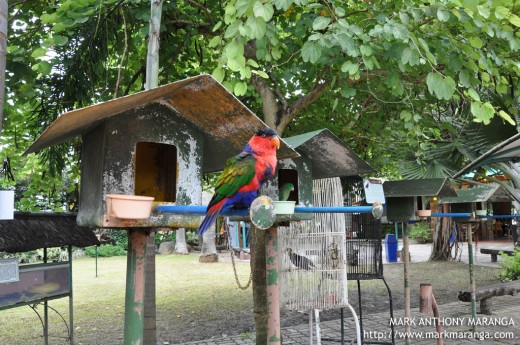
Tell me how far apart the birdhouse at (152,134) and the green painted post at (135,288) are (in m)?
0.17

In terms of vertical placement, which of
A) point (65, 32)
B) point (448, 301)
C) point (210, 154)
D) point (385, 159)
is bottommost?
point (448, 301)

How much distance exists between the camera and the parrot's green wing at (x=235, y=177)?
2.33 m

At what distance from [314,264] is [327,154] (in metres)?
1.27

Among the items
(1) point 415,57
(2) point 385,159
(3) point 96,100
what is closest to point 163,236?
(2) point 385,159

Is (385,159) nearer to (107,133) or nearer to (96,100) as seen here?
(96,100)

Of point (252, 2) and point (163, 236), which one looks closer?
point (252, 2)

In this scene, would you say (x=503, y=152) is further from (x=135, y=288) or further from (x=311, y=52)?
(x=135, y=288)

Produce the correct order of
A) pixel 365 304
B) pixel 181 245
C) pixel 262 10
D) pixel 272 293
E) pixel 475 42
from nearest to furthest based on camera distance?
pixel 262 10 < pixel 272 293 < pixel 475 42 < pixel 365 304 < pixel 181 245

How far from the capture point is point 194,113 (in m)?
2.75

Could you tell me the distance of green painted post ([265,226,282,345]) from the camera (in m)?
2.98

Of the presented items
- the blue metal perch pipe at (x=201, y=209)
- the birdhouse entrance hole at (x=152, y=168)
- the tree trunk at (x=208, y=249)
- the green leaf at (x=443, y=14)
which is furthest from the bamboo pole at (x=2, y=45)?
the tree trunk at (x=208, y=249)

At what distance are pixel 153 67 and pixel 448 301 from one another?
7831 mm

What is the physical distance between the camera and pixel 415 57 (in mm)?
3324

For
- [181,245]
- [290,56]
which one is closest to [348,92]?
[290,56]
